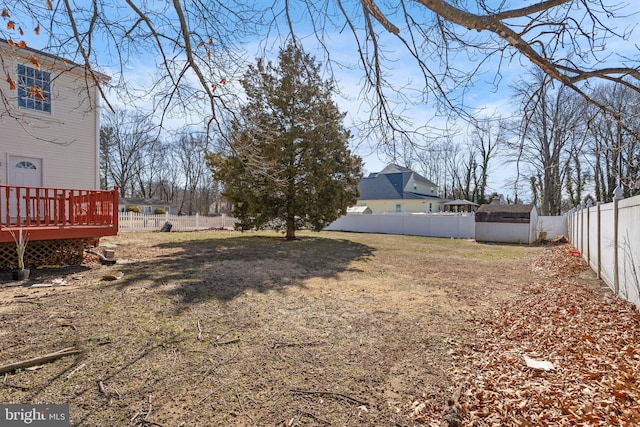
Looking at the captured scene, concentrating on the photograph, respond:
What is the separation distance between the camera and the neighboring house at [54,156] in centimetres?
673

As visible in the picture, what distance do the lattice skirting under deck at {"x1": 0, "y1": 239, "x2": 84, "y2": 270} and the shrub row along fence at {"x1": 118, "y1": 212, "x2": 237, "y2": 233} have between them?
8.72 m

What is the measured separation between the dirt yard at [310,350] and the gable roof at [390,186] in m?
24.3

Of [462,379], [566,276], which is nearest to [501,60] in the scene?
[462,379]

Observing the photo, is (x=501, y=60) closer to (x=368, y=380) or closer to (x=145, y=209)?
(x=368, y=380)

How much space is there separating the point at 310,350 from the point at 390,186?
28900 millimetres

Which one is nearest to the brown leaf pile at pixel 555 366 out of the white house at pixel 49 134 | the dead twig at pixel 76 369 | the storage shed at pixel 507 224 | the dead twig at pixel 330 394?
the dead twig at pixel 330 394

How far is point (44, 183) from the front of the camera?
8547mm

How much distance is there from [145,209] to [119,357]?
37.5 meters

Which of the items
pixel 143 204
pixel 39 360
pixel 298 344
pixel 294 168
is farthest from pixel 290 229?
pixel 143 204

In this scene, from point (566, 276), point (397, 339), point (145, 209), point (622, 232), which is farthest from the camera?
point (145, 209)

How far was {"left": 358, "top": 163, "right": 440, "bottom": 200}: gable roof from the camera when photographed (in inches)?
1196

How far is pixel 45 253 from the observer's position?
21.3 ft

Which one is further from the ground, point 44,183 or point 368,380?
point 44,183

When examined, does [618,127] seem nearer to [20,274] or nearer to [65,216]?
[20,274]
